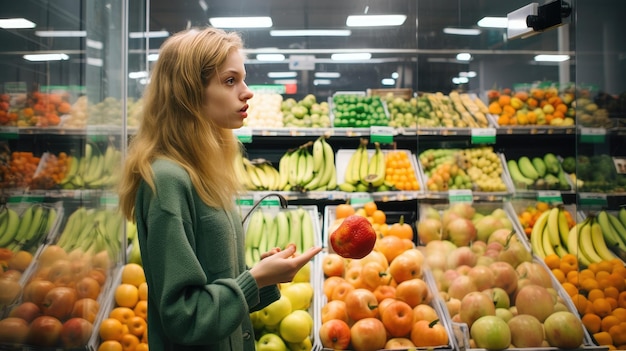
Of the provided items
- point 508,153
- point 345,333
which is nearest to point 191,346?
point 345,333

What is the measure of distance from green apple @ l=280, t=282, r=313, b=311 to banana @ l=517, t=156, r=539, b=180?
1.46m

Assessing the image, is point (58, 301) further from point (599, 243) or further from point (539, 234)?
point (539, 234)

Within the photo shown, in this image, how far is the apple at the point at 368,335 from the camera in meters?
2.65

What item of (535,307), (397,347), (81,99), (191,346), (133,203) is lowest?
(397,347)

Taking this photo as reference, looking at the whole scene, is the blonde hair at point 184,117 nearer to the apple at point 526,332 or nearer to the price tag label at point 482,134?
the apple at point 526,332

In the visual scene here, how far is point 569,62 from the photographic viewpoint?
260cm

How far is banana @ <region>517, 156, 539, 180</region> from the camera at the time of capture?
10.2 ft

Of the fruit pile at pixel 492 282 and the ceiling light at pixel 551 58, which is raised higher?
the ceiling light at pixel 551 58

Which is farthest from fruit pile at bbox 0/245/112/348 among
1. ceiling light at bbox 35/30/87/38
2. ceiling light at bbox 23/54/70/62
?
ceiling light at bbox 35/30/87/38

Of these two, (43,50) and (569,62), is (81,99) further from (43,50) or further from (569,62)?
(569,62)

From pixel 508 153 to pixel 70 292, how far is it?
271 centimetres

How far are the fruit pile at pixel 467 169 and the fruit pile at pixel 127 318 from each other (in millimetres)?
1902

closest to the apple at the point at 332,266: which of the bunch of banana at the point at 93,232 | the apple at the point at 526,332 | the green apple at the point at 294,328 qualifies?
the green apple at the point at 294,328

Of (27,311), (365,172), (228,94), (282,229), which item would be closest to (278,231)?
(282,229)
